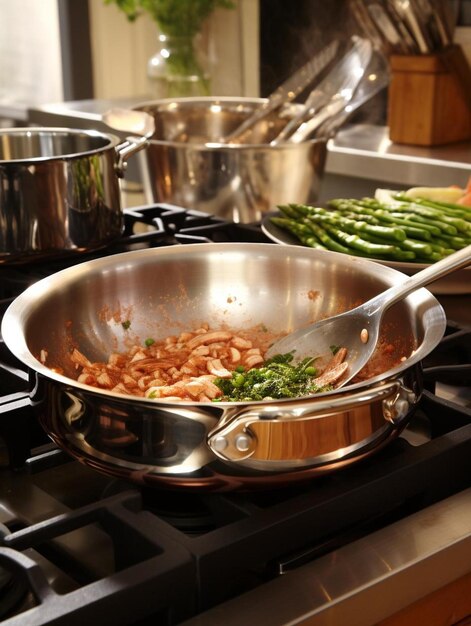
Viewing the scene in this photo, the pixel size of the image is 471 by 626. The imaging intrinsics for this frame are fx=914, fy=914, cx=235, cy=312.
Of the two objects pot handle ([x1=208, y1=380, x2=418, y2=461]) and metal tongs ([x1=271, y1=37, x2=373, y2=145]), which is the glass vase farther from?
pot handle ([x1=208, y1=380, x2=418, y2=461])

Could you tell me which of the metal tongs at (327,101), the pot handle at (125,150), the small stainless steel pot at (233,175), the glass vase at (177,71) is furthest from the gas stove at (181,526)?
the glass vase at (177,71)

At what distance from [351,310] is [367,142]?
1628mm

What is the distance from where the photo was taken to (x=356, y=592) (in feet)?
1.88

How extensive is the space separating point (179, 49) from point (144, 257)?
2.18 meters

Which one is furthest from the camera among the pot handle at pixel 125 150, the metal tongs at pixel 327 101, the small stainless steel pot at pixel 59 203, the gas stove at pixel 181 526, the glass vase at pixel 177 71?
the glass vase at pixel 177 71

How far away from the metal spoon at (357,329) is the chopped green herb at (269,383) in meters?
0.04

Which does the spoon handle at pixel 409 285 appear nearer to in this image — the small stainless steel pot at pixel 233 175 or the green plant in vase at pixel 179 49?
the small stainless steel pot at pixel 233 175

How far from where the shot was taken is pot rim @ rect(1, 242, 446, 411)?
584mm

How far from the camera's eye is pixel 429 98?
89.6 inches

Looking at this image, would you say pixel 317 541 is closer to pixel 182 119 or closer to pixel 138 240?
pixel 138 240

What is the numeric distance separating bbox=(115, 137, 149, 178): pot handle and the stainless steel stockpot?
0.95ft

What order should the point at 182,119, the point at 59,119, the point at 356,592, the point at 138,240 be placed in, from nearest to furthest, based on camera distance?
the point at 356,592 → the point at 138,240 → the point at 182,119 → the point at 59,119

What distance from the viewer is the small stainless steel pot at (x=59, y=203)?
1.05 metres

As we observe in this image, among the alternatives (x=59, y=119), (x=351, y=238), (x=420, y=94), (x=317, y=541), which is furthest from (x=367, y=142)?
(x=317, y=541)
